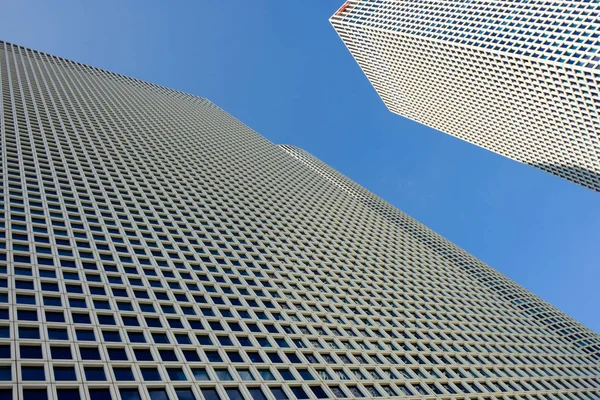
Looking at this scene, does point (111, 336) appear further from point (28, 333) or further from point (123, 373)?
point (28, 333)

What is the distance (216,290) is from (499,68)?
92.7 m

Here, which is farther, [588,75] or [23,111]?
[588,75]

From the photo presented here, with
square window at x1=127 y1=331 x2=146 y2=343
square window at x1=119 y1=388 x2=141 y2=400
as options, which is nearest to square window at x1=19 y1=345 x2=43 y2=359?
square window at x1=119 y1=388 x2=141 y2=400

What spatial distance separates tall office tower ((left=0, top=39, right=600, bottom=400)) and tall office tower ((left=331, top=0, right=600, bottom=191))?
39.0 meters

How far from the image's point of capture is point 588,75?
10081 cm

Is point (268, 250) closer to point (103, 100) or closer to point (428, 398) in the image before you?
point (428, 398)

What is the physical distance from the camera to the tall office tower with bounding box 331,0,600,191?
108m

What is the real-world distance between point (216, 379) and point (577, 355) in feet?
198

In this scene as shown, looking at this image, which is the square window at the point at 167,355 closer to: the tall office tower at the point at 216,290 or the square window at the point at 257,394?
the tall office tower at the point at 216,290

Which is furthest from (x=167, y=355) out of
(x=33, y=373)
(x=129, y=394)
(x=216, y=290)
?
(x=216, y=290)

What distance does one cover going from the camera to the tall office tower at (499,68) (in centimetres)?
10800

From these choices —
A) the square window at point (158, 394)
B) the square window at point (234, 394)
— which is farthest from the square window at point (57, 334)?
the square window at point (234, 394)

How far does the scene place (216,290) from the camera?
54969mm

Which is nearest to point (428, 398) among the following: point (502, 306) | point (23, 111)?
point (502, 306)
